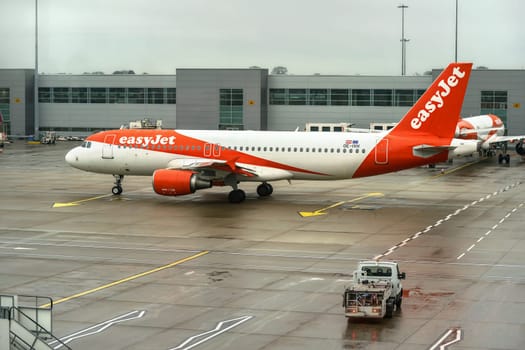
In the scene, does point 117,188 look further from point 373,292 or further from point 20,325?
point 20,325

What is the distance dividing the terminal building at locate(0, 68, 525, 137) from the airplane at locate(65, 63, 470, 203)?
61512 mm

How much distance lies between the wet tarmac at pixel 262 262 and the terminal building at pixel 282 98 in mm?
54139

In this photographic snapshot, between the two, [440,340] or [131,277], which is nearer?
[440,340]

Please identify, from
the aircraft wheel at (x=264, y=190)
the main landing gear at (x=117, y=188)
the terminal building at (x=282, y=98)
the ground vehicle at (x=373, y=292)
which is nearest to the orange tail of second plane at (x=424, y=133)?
the aircraft wheel at (x=264, y=190)

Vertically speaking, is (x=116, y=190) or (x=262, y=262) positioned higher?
(x=116, y=190)

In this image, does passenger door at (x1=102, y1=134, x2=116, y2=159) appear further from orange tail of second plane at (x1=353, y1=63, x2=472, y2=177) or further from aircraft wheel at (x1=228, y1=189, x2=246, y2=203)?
orange tail of second plane at (x1=353, y1=63, x2=472, y2=177)

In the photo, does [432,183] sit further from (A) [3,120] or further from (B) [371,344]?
(A) [3,120]

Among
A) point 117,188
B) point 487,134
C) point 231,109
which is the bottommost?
point 117,188

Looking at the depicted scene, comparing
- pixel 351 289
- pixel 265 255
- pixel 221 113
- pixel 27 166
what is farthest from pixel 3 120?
pixel 351 289

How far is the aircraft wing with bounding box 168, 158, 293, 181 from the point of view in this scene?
182 feet

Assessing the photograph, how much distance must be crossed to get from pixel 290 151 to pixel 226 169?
4555 mm

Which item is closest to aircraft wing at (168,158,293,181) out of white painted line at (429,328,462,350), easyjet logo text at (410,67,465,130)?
easyjet logo text at (410,67,465,130)

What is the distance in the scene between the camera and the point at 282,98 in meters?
124

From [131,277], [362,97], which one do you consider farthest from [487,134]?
[131,277]
